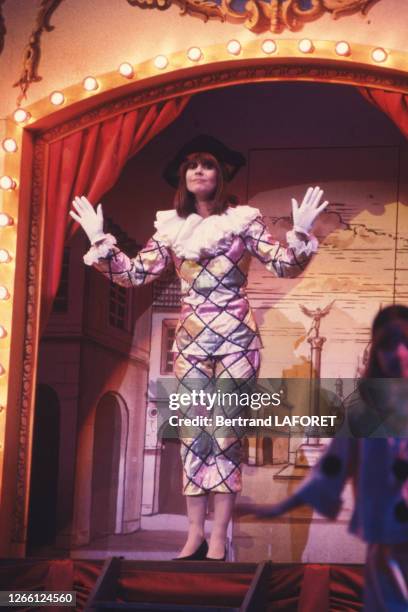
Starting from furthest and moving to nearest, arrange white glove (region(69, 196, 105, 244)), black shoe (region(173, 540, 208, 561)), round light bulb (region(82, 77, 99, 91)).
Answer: round light bulb (region(82, 77, 99, 91)), white glove (region(69, 196, 105, 244)), black shoe (region(173, 540, 208, 561))

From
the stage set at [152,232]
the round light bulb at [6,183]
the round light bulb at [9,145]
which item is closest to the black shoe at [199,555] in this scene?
the stage set at [152,232]

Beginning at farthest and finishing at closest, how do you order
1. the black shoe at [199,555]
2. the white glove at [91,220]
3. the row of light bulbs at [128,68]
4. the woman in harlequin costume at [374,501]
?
the row of light bulbs at [128,68] < the white glove at [91,220] < the black shoe at [199,555] < the woman in harlequin costume at [374,501]

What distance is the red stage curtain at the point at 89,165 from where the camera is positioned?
509 cm

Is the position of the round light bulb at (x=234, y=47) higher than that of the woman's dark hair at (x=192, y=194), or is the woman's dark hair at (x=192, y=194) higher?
the round light bulb at (x=234, y=47)

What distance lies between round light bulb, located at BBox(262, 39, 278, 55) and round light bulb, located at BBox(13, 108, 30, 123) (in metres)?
1.06

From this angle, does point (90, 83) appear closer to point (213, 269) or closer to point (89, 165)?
point (89, 165)

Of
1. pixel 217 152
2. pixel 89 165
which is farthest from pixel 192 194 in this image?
pixel 89 165

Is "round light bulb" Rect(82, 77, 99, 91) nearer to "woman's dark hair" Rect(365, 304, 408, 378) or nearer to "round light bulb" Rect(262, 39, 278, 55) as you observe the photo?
"round light bulb" Rect(262, 39, 278, 55)

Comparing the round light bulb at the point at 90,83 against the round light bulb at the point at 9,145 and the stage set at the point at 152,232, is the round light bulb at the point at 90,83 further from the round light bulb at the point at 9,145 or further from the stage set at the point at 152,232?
the round light bulb at the point at 9,145

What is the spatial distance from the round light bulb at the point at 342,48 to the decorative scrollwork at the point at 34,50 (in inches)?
49.8

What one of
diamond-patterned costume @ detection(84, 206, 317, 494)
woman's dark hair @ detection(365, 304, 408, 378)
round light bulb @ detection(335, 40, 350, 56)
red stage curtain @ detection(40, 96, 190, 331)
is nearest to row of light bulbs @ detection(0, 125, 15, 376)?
red stage curtain @ detection(40, 96, 190, 331)

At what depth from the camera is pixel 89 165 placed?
512cm

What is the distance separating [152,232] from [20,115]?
2.80 ft

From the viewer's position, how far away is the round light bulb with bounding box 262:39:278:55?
486 centimetres
